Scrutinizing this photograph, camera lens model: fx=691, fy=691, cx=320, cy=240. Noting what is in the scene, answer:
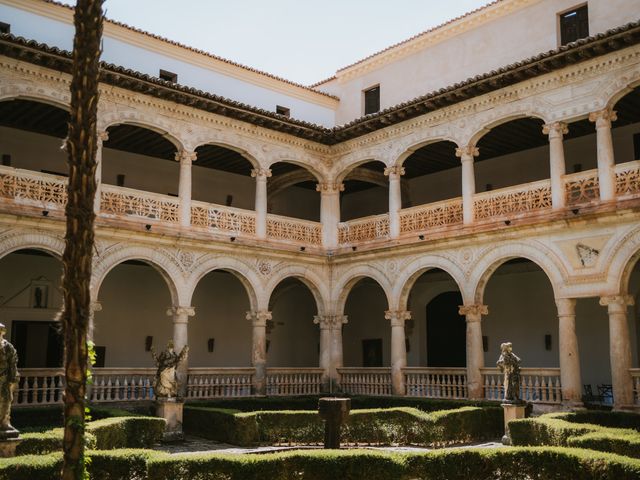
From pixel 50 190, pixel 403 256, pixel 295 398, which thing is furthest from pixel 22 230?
pixel 403 256

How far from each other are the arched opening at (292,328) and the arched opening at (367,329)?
1.25 m

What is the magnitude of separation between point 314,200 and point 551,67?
37.5ft

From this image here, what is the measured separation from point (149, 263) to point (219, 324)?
594 centimetres

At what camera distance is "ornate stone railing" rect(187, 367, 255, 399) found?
56.6ft

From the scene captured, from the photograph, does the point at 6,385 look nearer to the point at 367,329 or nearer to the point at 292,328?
the point at 292,328

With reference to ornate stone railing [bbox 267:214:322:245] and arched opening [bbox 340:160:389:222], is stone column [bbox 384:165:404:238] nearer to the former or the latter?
ornate stone railing [bbox 267:214:322:245]

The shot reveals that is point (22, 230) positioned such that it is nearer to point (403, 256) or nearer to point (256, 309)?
point (256, 309)

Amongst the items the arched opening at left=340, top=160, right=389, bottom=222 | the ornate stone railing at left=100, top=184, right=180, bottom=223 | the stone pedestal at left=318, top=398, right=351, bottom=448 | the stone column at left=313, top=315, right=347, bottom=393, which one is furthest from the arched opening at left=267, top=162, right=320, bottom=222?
the stone pedestal at left=318, top=398, right=351, bottom=448

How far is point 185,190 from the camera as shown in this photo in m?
17.6

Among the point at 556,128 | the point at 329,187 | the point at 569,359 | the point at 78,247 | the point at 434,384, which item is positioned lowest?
the point at 434,384

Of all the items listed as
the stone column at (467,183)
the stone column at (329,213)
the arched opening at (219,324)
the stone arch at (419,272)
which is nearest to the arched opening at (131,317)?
the arched opening at (219,324)

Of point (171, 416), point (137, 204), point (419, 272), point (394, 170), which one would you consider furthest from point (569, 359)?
point (137, 204)

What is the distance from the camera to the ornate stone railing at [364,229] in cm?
1939

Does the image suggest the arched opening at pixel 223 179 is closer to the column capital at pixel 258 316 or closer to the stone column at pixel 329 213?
the stone column at pixel 329 213
